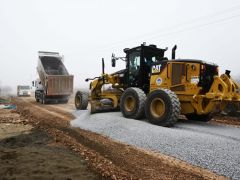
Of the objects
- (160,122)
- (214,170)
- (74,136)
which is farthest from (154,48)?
(214,170)

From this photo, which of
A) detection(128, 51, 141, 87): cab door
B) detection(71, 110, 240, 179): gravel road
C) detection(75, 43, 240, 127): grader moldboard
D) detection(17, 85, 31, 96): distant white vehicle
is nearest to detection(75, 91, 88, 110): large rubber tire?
detection(128, 51, 141, 87): cab door

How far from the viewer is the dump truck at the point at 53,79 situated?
926 inches

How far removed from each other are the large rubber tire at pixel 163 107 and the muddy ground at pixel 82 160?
2170mm

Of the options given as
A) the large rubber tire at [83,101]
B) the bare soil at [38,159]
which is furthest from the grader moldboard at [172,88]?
the large rubber tire at [83,101]

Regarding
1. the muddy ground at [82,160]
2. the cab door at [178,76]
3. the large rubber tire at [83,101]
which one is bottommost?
the muddy ground at [82,160]

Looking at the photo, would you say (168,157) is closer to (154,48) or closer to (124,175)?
(124,175)

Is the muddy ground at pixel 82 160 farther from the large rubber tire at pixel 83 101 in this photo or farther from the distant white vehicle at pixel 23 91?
the distant white vehicle at pixel 23 91

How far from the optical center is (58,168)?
5.65 m

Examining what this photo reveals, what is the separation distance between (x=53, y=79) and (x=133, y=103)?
13482mm

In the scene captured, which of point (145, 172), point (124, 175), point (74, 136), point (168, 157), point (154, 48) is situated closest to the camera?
point (124, 175)

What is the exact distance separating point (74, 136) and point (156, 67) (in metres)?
4.24

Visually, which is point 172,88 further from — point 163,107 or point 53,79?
point 53,79

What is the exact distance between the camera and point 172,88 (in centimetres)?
1057

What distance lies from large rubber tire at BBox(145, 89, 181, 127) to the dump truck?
14521mm
